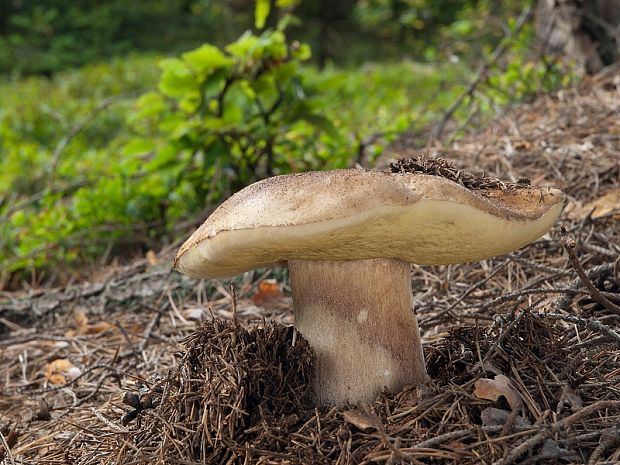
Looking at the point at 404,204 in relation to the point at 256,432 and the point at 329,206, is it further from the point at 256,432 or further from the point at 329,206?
the point at 256,432

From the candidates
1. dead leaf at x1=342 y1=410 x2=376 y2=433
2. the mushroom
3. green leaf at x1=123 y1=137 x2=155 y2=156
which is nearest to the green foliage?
green leaf at x1=123 y1=137 x2=155 y2=156

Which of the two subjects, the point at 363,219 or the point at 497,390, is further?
the point at 497,390

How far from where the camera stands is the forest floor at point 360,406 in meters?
1.55

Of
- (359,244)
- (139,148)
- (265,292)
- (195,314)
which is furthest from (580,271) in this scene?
(139,148)

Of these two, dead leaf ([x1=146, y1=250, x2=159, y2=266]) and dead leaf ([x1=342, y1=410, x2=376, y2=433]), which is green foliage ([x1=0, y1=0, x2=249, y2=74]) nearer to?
dead leaf ([x1=146, y1=250, x2=159, y2=266])

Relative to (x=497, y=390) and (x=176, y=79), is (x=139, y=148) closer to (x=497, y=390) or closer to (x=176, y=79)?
(x=176, y=79)

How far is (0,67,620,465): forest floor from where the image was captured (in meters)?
1.55

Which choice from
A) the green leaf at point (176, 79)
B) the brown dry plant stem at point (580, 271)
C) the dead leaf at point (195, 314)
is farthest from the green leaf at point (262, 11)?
the brown dry plant stem at point (580, 271)

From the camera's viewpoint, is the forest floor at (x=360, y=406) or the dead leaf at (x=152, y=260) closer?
the forest floor at (x=360, y=406)

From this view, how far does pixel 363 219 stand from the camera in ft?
4.51

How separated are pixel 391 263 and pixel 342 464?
23.3 inches

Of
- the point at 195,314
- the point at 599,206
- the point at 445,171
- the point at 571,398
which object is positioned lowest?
the point at 195,314

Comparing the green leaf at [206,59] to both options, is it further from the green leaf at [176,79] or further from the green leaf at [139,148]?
the green leaf at [139,148]

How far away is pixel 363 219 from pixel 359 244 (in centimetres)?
23
